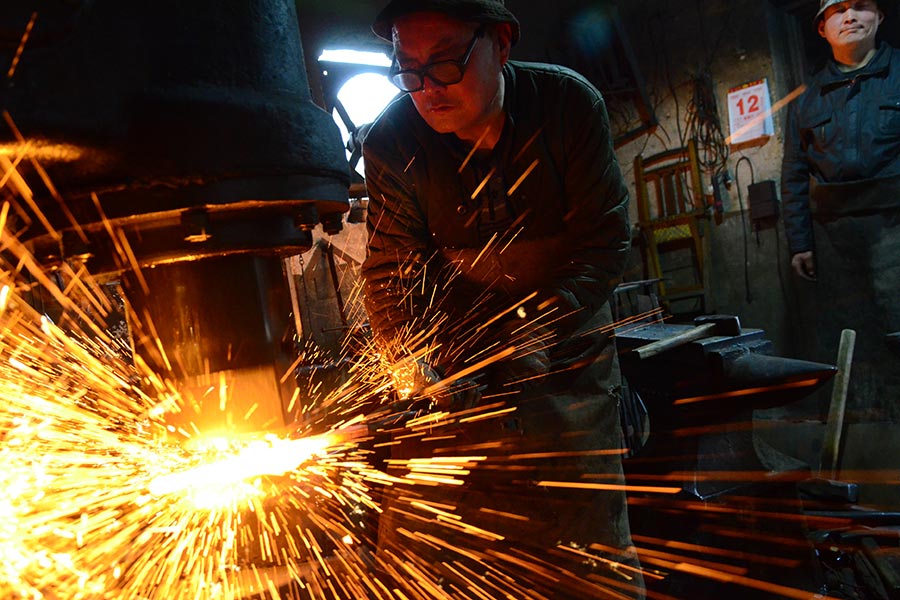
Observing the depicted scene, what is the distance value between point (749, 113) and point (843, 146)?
1302mm

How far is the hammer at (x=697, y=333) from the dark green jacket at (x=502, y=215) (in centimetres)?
34

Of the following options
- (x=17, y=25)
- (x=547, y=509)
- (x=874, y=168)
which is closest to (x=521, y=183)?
(x=547, y=509)

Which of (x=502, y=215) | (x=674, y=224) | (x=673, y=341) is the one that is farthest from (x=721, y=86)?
(x=502, y=215)

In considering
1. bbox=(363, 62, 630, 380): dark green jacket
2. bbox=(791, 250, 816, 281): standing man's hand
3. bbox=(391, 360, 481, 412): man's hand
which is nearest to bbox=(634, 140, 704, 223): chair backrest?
bbox=(791, 250, 816, 281): standing man's hand

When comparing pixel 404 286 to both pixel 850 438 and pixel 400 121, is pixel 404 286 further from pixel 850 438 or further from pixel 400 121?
pixel 850 438

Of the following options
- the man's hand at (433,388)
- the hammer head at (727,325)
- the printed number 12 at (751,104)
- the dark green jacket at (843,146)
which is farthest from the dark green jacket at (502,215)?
the printed number 12 at (751,104)

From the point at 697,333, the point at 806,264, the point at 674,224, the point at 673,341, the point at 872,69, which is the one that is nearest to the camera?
the point at 673,341

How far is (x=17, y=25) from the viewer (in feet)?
2.71

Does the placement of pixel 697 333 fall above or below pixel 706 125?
below

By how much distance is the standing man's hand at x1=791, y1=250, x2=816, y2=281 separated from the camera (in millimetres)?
4695

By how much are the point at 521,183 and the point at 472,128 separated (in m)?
0.25

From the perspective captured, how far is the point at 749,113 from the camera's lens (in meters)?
5.59

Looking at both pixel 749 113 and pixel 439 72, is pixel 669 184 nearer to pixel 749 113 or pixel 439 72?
pixel 749 113

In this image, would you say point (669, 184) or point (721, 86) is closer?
point (721, 86)
